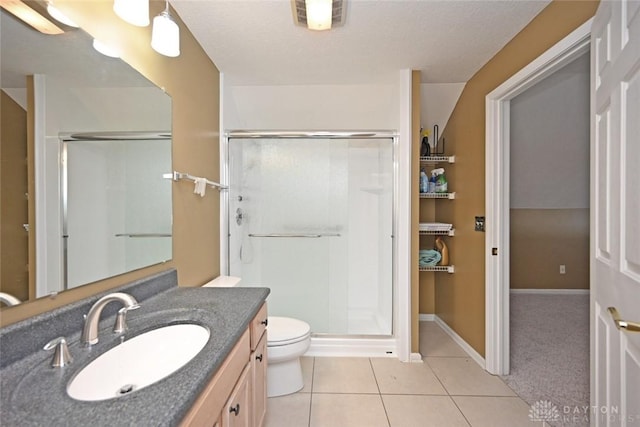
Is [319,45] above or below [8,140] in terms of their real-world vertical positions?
above

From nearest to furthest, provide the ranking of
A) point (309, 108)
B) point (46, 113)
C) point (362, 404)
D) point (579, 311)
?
point (46, 113), point (362, 404), point (309, 108), point (579, 311)

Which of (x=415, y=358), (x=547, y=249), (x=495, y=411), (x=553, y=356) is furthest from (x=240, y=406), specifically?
(x=547, y=249)

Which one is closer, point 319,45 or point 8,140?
point 8,140

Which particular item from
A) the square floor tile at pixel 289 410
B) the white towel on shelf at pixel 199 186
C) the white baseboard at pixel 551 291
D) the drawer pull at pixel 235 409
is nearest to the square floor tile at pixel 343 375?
the square floor tile at pixel 289 410

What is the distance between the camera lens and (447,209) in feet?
9.19

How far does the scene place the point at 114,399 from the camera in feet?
1.93

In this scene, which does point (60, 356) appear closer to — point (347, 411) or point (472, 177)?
point (347, 411)

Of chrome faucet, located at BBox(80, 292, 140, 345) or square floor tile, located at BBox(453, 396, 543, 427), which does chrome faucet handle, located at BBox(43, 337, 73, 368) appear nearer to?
chrome faucet, located at BBox(80, 292, 140, 345)

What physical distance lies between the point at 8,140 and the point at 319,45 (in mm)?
1720

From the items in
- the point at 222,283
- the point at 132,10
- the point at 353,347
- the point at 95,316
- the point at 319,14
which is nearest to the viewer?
the point at 95,316

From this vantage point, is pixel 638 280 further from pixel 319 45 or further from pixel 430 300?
pixel 430 300

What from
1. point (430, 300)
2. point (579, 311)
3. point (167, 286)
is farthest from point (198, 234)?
point (579, 311)

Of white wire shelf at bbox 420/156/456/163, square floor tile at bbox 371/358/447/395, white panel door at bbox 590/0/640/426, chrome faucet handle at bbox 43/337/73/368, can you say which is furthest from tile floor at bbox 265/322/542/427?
white wire shelf at bbox 420/156/456/163

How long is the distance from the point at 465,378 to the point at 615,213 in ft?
5.19
